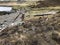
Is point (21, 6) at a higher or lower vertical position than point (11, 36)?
lower

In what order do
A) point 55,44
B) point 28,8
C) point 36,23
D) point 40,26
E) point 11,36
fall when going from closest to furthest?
point 55,44 → point 11,36 → point 40,26 → point 36,23 → point 28,8

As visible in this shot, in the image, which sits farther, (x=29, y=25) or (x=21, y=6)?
(x=21, y=6)

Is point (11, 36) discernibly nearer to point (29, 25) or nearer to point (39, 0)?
point (29, 25)

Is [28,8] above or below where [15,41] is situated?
below

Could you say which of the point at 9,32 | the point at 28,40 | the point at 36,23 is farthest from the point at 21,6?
the point at 28,40

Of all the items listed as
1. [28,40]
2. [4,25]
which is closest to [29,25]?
[4,25]

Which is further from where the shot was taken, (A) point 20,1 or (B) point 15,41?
(A) point 20,1

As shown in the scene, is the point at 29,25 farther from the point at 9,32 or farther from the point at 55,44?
the point at 55,44

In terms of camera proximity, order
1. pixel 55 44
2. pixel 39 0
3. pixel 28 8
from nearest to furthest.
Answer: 1. pixel 55 44
2. pixel 28 8
3. pixel 39 0

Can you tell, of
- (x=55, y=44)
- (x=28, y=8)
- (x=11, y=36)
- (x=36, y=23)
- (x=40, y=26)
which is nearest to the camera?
(x=55, y=44)

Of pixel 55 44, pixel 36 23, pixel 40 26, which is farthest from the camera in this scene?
pixel 36 23
